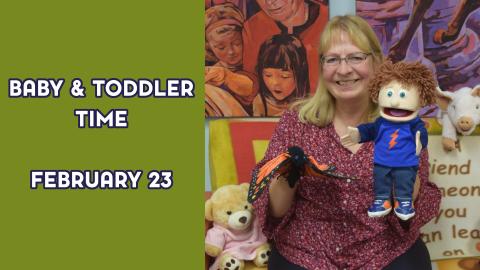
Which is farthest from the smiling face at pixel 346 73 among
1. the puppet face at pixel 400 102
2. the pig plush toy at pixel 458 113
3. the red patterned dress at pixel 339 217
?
the pig plush toy at pixel 458 113

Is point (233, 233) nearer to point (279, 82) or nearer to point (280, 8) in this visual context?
point (279, 82)

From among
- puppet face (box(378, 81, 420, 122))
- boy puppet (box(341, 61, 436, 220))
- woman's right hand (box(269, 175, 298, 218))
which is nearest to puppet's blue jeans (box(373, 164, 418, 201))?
boy puppet (box(341, 61, 436, 220))

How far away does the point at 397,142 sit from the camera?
3.51ft

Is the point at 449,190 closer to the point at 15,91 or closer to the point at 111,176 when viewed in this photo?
the point at 111,176

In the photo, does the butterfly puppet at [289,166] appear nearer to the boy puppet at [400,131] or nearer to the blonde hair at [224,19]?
the boy puppet at [400,131]

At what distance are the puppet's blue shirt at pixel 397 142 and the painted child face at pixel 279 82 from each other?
0.70 m

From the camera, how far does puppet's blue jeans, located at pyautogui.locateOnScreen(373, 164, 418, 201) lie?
1.08 m

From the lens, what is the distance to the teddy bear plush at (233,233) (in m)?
1.47

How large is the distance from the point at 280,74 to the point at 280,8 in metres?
0.22

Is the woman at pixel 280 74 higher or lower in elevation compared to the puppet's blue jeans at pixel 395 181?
higher

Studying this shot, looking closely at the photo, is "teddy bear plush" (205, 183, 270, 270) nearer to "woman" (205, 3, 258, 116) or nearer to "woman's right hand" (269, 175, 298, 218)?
"woman's right hand" (269, 175, 298, 218)

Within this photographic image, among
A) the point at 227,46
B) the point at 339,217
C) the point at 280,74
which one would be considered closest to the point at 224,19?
the point at 227,46

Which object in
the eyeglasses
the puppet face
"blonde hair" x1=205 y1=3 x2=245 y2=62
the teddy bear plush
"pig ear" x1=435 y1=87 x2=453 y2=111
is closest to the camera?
the puppet face

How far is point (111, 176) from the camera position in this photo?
1.52 metres
